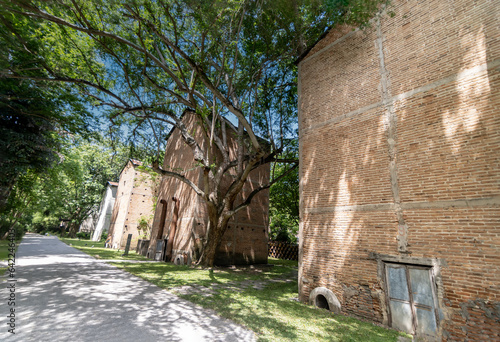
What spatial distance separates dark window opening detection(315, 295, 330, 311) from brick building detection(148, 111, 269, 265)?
733 cm

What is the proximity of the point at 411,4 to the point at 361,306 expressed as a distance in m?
8.04

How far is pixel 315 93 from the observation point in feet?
25.8

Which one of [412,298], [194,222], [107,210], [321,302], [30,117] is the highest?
[30,117]

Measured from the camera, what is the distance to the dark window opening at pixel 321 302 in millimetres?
6181

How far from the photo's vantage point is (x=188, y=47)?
9438 mm

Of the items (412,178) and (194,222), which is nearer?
(412,178)

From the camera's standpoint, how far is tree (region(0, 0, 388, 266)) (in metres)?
7.05

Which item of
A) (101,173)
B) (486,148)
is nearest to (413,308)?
(486,148)

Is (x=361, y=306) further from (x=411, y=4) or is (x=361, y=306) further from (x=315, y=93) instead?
(x=411, y=4)

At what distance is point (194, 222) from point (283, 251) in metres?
10.4

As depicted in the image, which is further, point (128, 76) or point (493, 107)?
point (128, 76)

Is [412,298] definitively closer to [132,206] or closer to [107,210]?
[132,206]

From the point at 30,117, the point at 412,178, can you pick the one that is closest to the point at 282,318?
the point at 412,178

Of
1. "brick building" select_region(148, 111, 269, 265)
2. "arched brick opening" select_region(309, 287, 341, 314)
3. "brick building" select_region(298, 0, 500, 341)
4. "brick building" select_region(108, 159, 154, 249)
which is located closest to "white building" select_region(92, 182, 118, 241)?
"brick building" select_region(108, 159, 154, 249)
